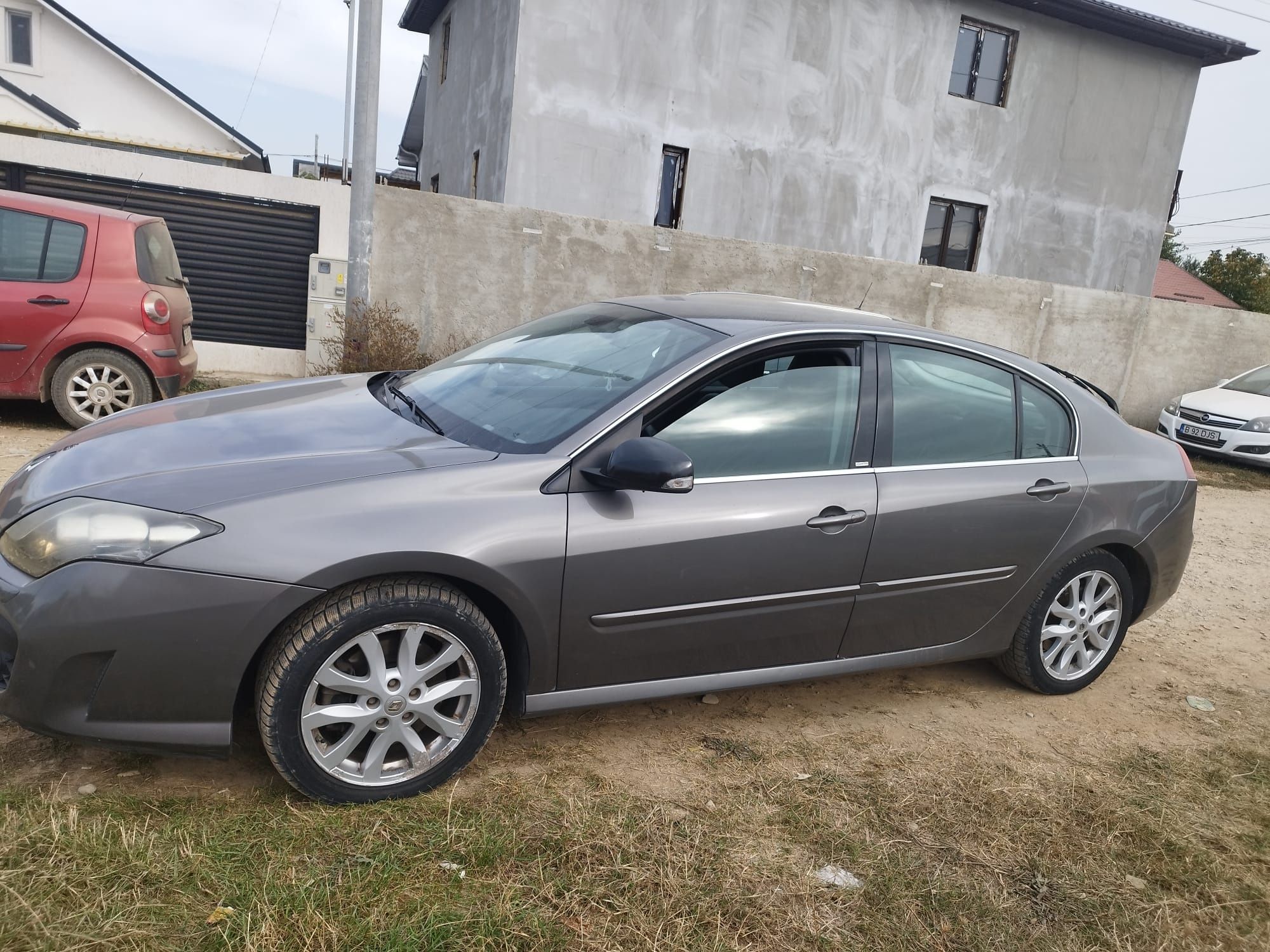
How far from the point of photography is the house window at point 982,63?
51.5 ft

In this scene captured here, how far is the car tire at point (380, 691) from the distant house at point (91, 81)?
98.1ft

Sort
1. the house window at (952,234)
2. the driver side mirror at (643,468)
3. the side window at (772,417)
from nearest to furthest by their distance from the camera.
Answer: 1. the driver side mirror at (643,468)
2. the side window at (772,417)
3. the house window at (952,234)

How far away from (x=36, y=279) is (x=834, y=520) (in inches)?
238

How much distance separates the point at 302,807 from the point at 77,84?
34.1 metres

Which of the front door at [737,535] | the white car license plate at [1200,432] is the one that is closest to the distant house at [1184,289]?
the white car license plate at [1200,432]

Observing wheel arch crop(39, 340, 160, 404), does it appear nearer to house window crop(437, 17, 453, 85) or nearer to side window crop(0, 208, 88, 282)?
side window crop(0, 208, 88, 282)

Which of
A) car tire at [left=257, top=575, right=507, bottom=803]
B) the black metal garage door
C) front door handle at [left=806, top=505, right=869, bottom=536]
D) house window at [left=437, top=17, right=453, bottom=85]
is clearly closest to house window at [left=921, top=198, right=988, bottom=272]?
house window at [left=437, top=17, right=453, bottom=85]

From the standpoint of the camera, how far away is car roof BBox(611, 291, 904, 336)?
338 cm

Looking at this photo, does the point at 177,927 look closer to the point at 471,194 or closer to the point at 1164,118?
the point at 471,194

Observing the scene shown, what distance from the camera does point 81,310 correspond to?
6.53 metres

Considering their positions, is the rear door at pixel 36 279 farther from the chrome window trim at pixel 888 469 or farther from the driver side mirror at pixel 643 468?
the chrome window trim at pixel 888 469

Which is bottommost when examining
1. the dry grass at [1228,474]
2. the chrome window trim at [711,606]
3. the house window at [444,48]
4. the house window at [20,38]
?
the dry grass at [1228,474]

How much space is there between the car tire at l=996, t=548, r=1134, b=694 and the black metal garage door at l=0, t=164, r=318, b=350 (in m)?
8.34

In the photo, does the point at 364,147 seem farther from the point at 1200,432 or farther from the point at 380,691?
the point at 1200,432
